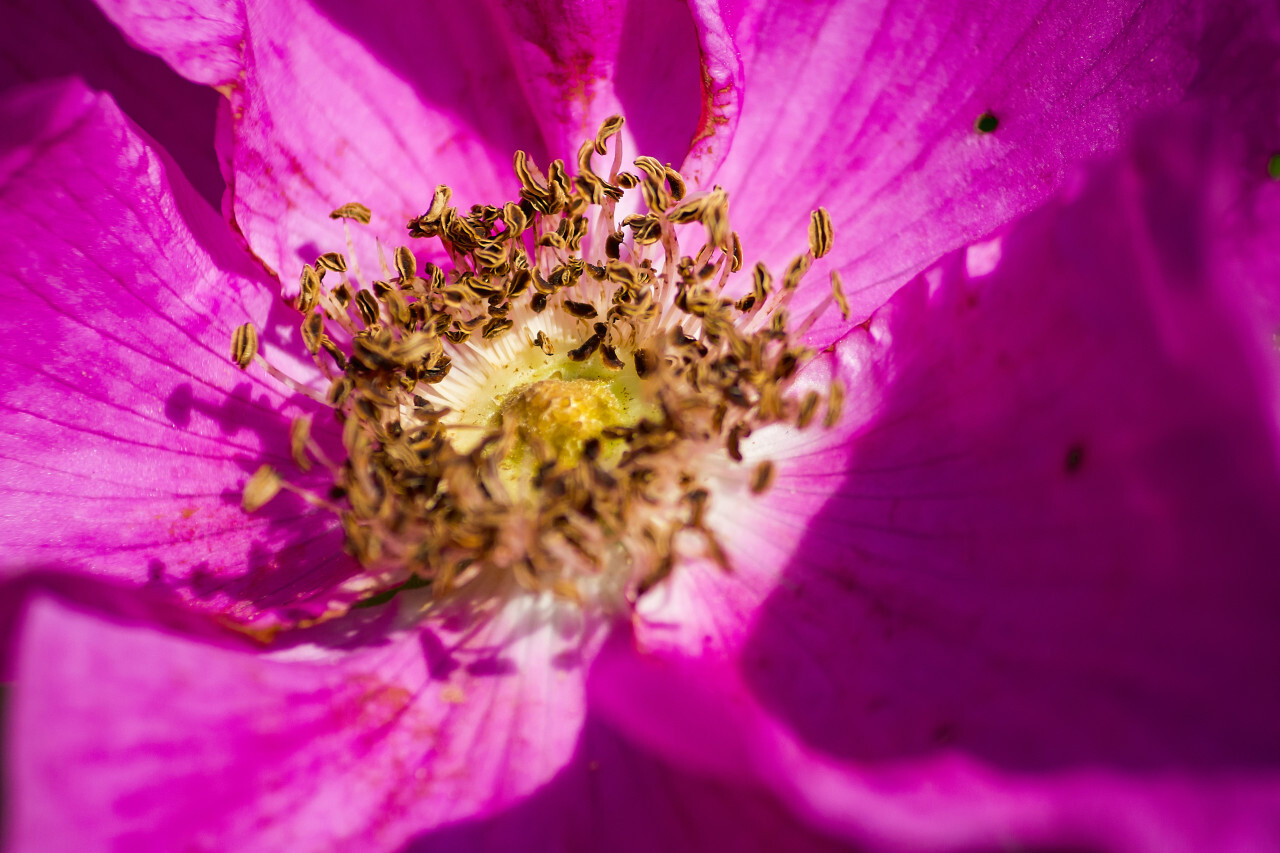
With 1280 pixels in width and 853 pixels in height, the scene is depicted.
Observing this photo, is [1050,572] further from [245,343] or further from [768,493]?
[245,343]

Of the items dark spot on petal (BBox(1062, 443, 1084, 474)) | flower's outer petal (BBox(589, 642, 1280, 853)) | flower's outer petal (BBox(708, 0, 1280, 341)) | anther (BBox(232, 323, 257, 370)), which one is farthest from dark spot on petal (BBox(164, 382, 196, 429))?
dark spot on petal (BBox(1062, 443, 1084, 474))

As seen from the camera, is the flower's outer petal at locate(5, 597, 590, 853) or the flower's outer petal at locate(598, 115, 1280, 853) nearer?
the flower's outer petal at locate(598, 115, 1280, 853)

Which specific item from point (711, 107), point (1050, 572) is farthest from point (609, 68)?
point (1050, 572)

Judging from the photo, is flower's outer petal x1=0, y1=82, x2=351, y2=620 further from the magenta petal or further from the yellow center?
the yellow center

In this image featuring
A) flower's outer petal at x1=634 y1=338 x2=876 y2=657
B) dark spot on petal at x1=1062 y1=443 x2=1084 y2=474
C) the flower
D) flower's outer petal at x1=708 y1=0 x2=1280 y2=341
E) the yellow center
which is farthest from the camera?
the yellow center

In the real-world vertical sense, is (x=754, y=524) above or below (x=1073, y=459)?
below

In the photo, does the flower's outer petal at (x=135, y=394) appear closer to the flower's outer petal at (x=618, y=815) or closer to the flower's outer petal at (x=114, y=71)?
the flower's outer petal at (x=114, y=71)

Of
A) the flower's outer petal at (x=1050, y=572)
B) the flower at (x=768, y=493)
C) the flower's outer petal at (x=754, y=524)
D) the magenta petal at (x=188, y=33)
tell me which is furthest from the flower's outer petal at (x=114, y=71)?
the flower's outer petal at (x=1050, y=572)
